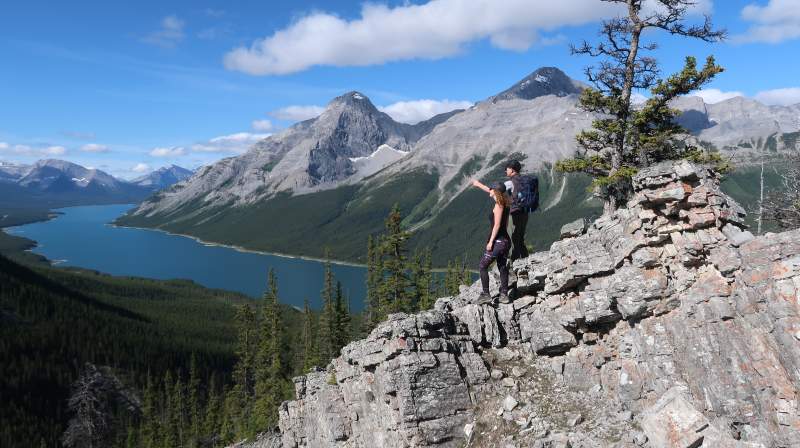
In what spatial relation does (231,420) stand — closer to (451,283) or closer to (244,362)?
(244,362)

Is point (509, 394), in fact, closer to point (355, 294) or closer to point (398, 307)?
point (398, 307)

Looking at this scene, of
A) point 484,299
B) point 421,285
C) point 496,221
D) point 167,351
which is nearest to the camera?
point 496,221

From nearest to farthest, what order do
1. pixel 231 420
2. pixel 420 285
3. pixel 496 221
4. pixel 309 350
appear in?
pixel 496 221
pixel 420 285
pixel 309 350
pixel 231 420

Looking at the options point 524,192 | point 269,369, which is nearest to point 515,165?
point 524,192

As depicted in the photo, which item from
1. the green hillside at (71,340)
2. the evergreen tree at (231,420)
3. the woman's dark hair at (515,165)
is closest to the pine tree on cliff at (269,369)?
the evergreen tree at (231,420)

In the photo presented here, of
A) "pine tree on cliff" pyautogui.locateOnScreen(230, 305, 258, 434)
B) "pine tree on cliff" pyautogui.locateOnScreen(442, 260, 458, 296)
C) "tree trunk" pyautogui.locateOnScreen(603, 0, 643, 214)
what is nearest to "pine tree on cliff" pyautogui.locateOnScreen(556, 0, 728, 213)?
"tree trunk" pyautogui.locateOnScreen(603, 0, 643, 214)

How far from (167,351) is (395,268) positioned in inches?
4688

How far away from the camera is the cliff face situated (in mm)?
13109

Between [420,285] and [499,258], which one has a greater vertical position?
[499,258]

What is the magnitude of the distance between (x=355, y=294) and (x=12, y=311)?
4276 inches

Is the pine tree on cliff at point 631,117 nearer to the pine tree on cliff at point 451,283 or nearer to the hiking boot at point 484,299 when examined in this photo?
the hiking boot at point 484,299

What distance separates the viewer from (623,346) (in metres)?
16.3

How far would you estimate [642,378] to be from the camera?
15.3 m

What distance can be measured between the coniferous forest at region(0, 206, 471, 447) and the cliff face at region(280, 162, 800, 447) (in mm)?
24467
